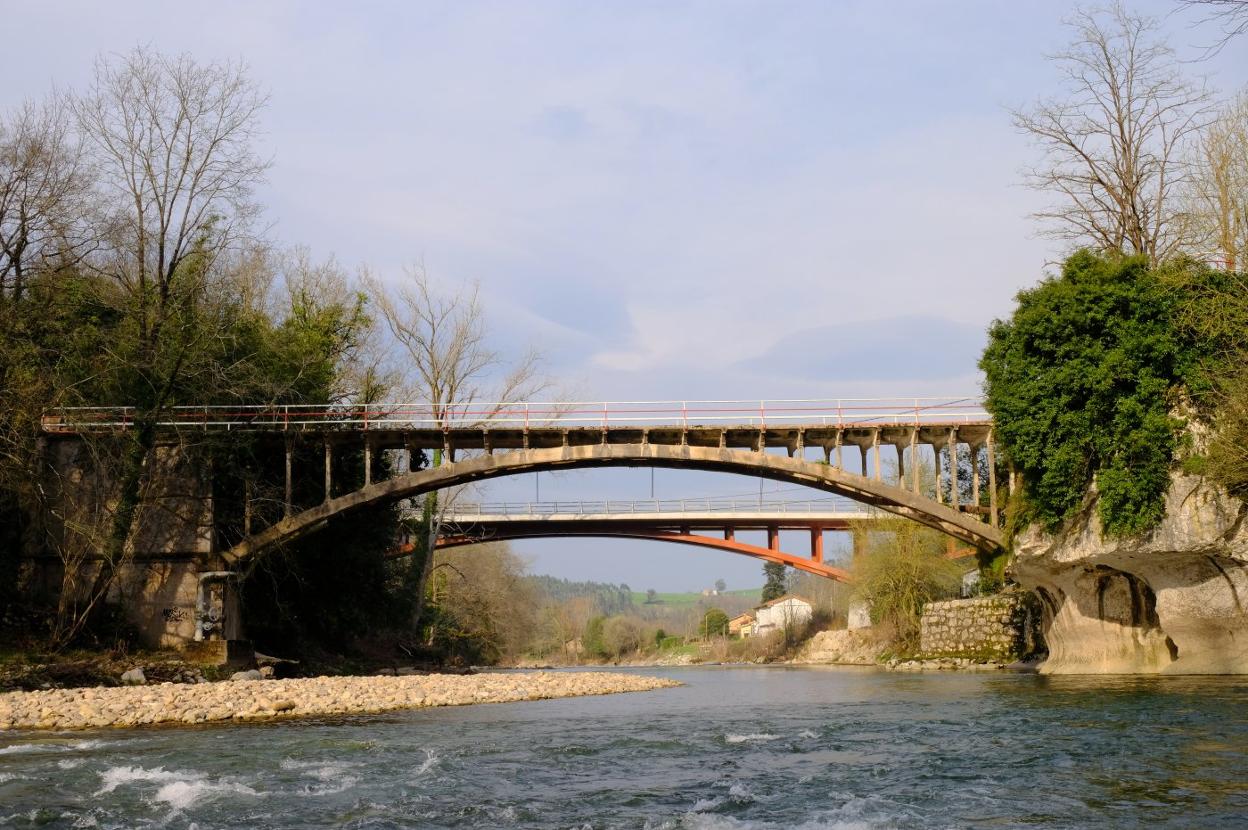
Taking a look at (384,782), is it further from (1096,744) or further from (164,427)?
(164,427)

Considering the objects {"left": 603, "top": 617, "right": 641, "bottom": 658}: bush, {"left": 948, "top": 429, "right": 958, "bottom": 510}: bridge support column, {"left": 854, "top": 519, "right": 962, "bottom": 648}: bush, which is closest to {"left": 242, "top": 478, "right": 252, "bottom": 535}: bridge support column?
{"left": 948, "top": 429, "right": 958, "bottom": 510}: bridge support column

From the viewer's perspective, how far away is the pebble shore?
69.2 feet

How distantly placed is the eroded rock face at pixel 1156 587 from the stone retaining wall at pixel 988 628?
547 centimetres

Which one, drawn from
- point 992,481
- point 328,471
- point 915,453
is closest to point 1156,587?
point 992,481

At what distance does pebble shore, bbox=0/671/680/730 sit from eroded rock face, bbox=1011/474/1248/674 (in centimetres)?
1363

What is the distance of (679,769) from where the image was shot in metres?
14.4

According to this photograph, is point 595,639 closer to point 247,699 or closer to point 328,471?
point 328,471

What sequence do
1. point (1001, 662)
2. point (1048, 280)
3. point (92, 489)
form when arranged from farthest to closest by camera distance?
point (1001, 662) → point (92, 489) → point (1048, 280)

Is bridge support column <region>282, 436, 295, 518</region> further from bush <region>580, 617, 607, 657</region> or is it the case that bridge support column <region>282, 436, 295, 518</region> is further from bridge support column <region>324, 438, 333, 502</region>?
bush <region>580, 617, 607, 657</region>

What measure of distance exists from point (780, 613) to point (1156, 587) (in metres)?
70.5

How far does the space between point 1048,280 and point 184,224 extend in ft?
75.9

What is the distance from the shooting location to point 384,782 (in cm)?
1349

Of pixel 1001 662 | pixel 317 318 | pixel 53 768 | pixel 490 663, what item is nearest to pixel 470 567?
pixel 490 663

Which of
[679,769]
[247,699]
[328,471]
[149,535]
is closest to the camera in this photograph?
[679,769]
